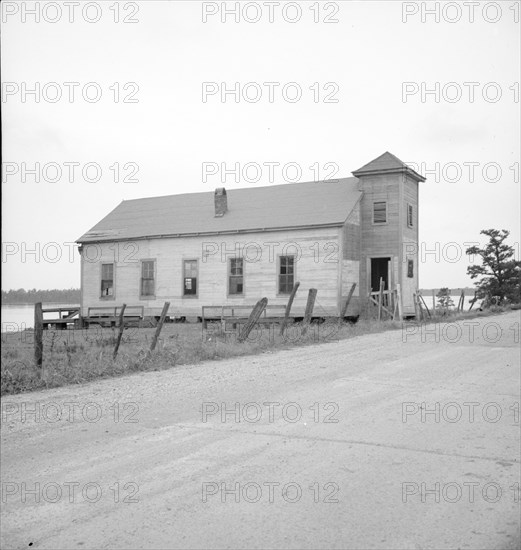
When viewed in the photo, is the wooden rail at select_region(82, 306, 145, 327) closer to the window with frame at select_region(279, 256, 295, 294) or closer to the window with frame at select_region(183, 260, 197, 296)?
the window with frame at select_region(183, 260, 197, 296)

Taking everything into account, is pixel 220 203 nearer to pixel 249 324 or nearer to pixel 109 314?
pixel 109 314

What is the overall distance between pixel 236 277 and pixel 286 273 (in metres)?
2.55

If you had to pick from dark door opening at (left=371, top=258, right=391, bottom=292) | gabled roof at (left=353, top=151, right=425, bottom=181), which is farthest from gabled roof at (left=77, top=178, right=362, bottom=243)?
dark door opening at (left=371, top=258, right=391, bottom=292)

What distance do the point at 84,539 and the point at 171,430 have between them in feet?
10.3

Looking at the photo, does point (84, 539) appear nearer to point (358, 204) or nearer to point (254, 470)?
point (254, 470)

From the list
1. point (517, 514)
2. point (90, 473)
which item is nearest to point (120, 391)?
point (90, 473)

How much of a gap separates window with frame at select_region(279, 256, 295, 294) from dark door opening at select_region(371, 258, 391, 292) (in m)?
4.98

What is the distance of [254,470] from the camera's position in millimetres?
6102

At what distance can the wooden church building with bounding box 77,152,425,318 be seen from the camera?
2888 centimetres

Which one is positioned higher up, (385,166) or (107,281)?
(385,166)

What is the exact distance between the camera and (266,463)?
634cm

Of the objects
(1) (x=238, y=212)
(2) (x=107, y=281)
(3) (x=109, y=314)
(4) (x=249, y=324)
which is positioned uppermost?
(1) (x=238, y=212)

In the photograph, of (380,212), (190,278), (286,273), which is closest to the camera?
(286,273)

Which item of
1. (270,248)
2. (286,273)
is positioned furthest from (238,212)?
(286,273)
